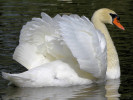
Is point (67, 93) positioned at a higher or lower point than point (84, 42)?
lower

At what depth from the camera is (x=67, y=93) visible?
841 cm

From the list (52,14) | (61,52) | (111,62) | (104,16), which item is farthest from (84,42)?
(52,14)

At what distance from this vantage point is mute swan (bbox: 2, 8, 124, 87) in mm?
8516

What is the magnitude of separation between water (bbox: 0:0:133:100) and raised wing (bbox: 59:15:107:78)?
0.49 metres

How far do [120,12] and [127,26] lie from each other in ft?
7.67

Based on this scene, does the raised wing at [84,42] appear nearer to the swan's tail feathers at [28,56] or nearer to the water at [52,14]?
the water at [52,14]

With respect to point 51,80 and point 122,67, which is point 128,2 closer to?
point 122,67

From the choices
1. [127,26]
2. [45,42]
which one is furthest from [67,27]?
[127,26]

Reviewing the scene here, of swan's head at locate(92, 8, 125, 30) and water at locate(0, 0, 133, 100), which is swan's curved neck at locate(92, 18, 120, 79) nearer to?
swan's head at locate(92, 8, 125, 30)

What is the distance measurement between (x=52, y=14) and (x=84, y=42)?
7.35 m

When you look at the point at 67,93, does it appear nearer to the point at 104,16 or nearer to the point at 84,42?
the point at 84,42

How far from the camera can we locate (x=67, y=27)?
28.0 ft

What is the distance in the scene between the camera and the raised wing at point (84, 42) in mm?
8461

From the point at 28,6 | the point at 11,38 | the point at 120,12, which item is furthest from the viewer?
the point at 28,6
